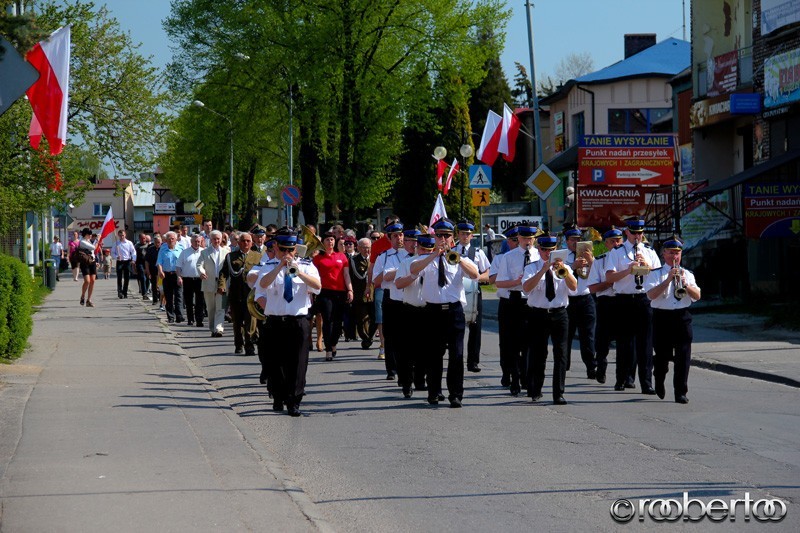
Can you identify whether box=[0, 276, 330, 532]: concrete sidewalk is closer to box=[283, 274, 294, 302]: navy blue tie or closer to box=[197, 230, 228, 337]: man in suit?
box=[283, 274, 294, 302]: navy blue tie

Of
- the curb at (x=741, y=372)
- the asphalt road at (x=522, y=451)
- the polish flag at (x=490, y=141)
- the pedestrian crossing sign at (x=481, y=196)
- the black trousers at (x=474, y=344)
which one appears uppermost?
the polish flag at (x=490, y=141)

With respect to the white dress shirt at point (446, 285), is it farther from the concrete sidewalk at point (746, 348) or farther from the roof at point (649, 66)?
the roof at point (649, 66)

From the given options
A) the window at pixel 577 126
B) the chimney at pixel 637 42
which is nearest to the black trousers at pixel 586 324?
the window at pixel 577 126

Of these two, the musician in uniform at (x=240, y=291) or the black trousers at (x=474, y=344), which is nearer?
the black trousers at (x=474, y=344)

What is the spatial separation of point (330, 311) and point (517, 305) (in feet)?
14.2

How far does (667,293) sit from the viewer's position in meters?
12.8

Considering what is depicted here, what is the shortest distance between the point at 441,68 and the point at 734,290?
18334 mm

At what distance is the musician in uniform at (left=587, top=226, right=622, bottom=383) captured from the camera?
46.9 feet

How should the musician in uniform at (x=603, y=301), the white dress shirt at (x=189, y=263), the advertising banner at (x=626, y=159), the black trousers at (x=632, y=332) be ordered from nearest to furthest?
the black trousers at (x=632, y=332) → the musician in uniform at (x=603, y=301) → the white dress shirt at (x=189, y=263) → the advertising banner at (x=626, y=159)

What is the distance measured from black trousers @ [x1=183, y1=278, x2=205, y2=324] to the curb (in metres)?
10.8

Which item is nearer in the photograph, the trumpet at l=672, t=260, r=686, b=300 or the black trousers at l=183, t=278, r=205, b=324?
the trumpet at l=672, t=260, r=686, b=300

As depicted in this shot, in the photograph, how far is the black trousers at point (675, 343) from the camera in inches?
502

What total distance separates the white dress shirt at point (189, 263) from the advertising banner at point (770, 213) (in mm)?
11277

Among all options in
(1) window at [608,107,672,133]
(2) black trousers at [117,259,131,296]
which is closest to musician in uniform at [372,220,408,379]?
(2) black trousers at [117,259,131,296]
